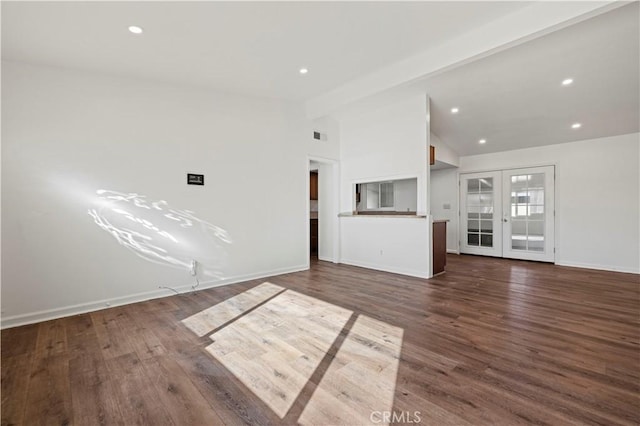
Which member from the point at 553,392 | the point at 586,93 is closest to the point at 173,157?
the point at 553,392

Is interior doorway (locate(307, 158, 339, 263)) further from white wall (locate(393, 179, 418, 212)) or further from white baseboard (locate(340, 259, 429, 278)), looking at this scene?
white wall (locate(393, 179, 418, 212))

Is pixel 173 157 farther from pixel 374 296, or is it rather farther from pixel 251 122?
pixel 374 296

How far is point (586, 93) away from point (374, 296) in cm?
439

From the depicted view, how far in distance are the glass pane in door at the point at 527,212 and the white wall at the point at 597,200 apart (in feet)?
0.94

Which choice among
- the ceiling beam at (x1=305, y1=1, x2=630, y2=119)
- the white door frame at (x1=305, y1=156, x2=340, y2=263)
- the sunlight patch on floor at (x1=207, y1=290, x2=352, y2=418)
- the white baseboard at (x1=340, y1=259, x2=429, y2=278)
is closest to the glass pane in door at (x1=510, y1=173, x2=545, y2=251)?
the white baseboard at (x1=340, y1=259, x2=429, y2=278)

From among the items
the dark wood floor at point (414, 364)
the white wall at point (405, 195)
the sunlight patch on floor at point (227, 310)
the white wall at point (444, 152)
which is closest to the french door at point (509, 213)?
the white wall at point (444, 152)

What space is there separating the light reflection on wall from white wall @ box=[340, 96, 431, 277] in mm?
2647

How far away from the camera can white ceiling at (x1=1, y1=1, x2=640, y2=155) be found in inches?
100

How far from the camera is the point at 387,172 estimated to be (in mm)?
5316

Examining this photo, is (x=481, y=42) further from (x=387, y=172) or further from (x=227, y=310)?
(x=227, y=310)

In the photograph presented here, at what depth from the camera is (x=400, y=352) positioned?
2.25 meters

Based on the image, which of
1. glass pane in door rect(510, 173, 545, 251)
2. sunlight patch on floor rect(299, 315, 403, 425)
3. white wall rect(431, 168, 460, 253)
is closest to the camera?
sunlight patch on floor rect(299, 315, 403, 425)

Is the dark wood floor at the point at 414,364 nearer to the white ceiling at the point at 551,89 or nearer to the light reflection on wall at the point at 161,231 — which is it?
the light reflection on wall at the point at 161,231

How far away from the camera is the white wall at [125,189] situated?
9.84 feet
